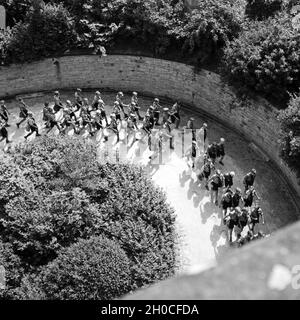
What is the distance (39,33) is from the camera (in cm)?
2034

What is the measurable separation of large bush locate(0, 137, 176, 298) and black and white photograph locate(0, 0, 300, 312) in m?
0.04

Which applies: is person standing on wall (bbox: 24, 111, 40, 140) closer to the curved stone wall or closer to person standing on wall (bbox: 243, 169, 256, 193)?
the curved stone wall

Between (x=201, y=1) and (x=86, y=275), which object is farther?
(x=201, y=1)

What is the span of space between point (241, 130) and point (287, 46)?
3419 millimetres

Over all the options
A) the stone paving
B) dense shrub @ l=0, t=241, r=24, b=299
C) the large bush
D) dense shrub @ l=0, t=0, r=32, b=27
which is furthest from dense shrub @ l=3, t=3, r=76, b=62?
dense shrub @ l=0, t=241, r=24, b=299

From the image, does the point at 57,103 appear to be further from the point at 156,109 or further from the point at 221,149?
the point at 221,149

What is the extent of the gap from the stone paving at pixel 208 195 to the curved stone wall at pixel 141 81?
68cm

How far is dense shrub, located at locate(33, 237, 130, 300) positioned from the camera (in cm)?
1348

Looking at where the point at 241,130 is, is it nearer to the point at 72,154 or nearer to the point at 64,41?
the point at 72,154

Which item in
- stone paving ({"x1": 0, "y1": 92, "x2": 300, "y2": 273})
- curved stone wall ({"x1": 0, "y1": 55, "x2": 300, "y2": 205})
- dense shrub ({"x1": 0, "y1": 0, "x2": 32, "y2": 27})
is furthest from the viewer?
dense shrub ({"x1": 0, "y1": 0, "x2": 32, "y2": 27})

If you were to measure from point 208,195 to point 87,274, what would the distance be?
5.20 metres

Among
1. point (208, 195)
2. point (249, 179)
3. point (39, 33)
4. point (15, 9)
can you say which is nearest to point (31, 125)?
point (39, 33)

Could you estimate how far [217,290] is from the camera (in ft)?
13.6

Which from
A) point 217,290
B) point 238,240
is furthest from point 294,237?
point 238,240
